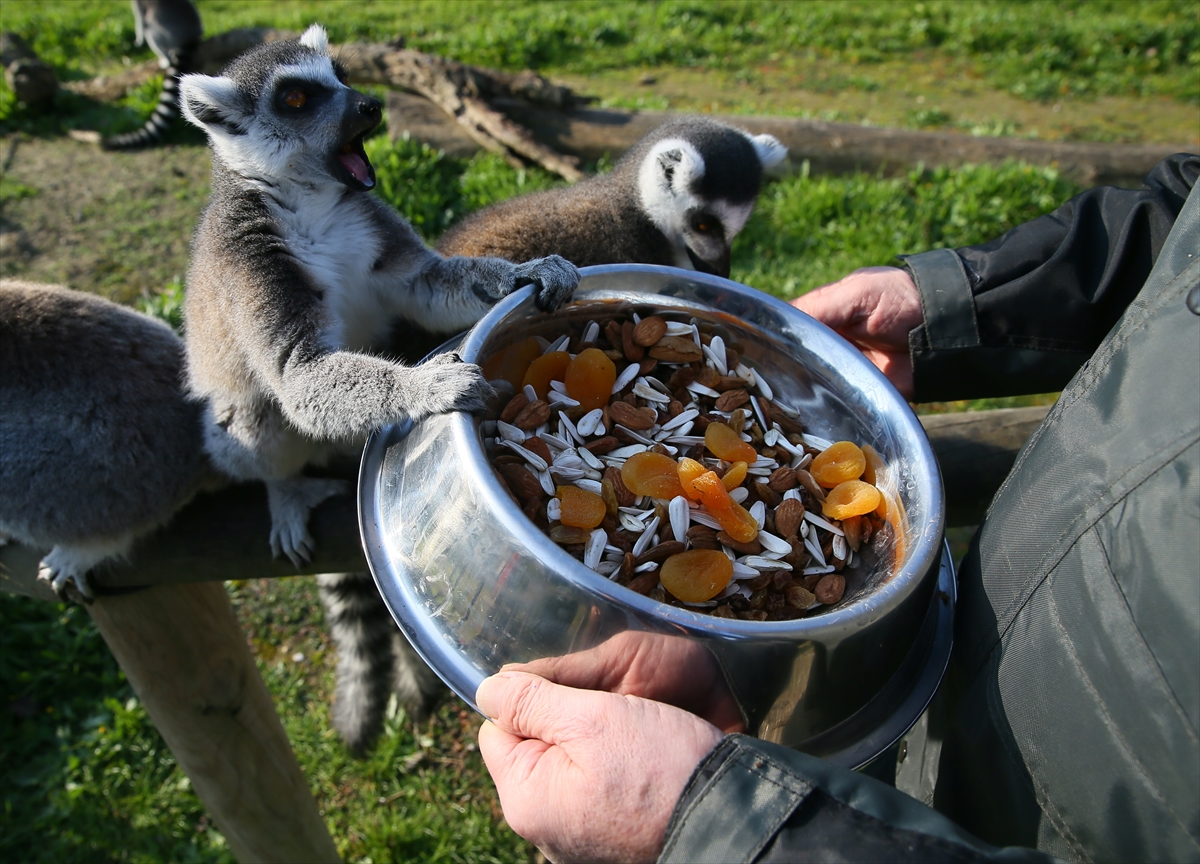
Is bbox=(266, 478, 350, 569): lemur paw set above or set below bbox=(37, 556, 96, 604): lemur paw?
above

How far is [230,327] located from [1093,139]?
7835 mm

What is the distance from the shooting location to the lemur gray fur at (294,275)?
2.13 meters

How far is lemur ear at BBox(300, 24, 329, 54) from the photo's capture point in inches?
99.3

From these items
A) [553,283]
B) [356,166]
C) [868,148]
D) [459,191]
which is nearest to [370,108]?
[356,166]

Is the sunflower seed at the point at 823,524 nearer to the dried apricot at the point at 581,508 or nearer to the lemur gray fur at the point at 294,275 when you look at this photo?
the dried apricot at the point at 581,508

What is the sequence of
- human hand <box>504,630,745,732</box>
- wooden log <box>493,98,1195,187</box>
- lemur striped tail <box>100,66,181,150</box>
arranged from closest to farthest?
human hand <box>504,630,745,732</box> → wooden log <box>493,98,1195,187</box> → lemur striped tail <box>100,66,181,150</box>

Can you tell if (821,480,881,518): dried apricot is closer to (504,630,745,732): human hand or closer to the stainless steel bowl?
the stainless steel bowl

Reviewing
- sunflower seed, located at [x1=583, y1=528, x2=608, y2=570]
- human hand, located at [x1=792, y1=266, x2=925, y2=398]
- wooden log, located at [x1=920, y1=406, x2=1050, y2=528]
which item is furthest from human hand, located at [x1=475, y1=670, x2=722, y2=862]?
human hand, located at [x1=792, y1=266, x2=925, y2=398]

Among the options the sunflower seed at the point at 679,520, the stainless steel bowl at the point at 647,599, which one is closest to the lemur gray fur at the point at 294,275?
the stainless steel bowl at the point at 647,599

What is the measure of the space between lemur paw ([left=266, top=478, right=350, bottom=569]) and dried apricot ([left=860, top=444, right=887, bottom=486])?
149 centimetres

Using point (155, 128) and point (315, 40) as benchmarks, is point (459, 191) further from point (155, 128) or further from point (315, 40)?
point (155, 128)

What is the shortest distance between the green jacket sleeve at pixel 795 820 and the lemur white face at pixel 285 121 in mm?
1850

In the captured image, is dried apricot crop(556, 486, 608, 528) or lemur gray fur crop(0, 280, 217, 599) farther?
lemur gray fur crop(0, 280, 217, 599)

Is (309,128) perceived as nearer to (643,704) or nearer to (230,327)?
(230,327)
